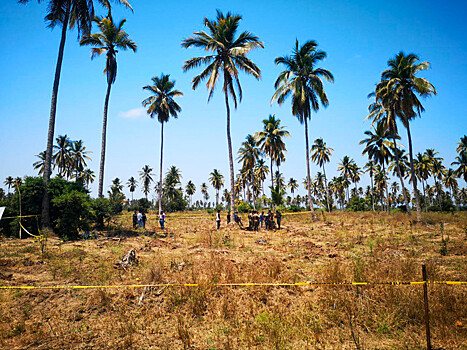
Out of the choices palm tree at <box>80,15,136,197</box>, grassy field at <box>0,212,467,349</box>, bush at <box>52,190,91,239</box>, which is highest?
palm tree at <box>80,15,136,197</box>

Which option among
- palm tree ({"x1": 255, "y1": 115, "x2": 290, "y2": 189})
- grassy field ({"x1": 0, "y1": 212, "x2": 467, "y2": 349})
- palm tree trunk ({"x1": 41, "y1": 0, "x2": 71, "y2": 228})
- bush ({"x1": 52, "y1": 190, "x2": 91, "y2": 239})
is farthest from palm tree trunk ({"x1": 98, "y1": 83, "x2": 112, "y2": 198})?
palm tree ({"x1": 255, "y1": 115, "x2": 290, "y2": 189})

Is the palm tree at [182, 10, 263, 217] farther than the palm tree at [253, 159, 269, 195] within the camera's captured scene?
No

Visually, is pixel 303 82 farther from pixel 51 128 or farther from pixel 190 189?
pixel 190 189

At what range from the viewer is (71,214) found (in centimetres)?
1403

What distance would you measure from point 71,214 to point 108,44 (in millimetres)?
15880

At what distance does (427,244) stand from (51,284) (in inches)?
604

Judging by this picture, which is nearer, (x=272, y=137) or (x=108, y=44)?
(x=108, y=44)

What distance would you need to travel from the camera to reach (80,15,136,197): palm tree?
21.0 meters

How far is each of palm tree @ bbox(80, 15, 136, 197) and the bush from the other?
20.4 feet

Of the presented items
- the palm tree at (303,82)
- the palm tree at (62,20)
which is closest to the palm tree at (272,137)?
the palm tree at (303,82)

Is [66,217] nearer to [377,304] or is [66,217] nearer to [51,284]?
[51,284]

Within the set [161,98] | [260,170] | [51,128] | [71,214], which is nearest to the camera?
[71,214]

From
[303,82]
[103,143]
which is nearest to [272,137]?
[303,82]

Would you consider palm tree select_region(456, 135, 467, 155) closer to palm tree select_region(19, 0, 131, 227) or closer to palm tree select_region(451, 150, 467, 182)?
palm tree select_region(451, 150, 467, 182)
